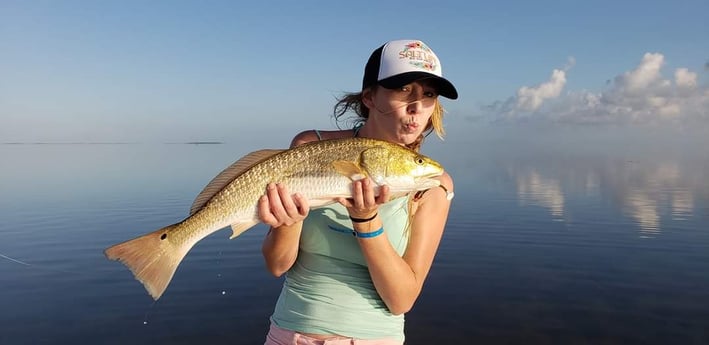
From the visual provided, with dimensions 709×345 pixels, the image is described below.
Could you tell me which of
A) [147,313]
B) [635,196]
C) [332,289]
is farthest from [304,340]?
[635,196]

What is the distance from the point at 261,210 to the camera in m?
3.44

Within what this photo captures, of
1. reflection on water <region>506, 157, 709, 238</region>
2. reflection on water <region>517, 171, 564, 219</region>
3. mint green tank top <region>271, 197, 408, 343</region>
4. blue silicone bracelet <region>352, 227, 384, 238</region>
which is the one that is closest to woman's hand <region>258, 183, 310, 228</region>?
mint green tank top <region>271, 197, 408, 343</region>

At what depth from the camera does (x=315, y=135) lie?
13.1ft

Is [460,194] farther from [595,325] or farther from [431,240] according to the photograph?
[431,240]

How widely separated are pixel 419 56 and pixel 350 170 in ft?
3.11

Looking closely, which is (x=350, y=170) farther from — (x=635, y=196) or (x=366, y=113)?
(x=635, y=196)

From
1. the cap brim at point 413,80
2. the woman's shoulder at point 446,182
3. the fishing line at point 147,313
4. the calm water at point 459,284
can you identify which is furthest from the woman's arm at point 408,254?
the fishing line at point 147,313

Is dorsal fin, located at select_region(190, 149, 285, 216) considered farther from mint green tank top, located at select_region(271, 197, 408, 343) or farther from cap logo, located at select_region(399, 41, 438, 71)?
cap logo, located at select_region(399, 41, 438, 71)

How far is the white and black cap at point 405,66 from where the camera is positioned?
3.48m

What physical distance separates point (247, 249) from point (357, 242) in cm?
1517

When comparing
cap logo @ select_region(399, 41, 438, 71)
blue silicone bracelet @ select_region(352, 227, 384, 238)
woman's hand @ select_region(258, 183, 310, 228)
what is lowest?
blue silicone bracelet @ select_region(352, 227, 384, 238)

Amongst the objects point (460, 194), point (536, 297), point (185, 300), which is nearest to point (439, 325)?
point (536, 297)

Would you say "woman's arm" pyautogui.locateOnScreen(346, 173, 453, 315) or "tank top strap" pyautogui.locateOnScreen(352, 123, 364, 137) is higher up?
"tank top strap" pyautogui.locateOnScreen(352, 123, 364, 137)

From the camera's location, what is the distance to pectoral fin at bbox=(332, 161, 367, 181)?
3.49 m
